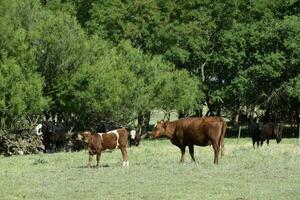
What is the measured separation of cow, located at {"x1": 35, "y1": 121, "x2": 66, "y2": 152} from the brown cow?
14626mm

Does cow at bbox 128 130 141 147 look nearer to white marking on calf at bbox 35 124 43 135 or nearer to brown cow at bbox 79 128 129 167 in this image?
white marking on calf at bbox 35 124 43 135

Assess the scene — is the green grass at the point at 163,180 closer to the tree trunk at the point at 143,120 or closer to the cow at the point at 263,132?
the cow at the point at 263,132

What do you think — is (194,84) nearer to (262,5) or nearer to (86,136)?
(262,5)

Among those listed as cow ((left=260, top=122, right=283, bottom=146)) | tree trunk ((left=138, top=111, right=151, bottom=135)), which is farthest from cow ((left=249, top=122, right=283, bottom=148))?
tree trunk ((left=138, top=111, right=151, bottom=135))

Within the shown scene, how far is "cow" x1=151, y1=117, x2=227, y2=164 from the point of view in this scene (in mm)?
21844

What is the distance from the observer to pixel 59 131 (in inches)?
1449

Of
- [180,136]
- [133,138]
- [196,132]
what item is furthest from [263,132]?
[196,132]

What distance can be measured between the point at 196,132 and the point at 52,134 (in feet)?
52.4

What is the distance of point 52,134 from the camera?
36.5 meters

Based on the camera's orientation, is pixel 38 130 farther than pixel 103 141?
Yes

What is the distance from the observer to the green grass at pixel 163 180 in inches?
579

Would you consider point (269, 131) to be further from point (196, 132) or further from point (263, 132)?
point (196, 132)

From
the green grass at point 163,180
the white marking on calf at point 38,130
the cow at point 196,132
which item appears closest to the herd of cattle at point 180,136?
the cow at point 196,132

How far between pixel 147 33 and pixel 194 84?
6.21 metres
